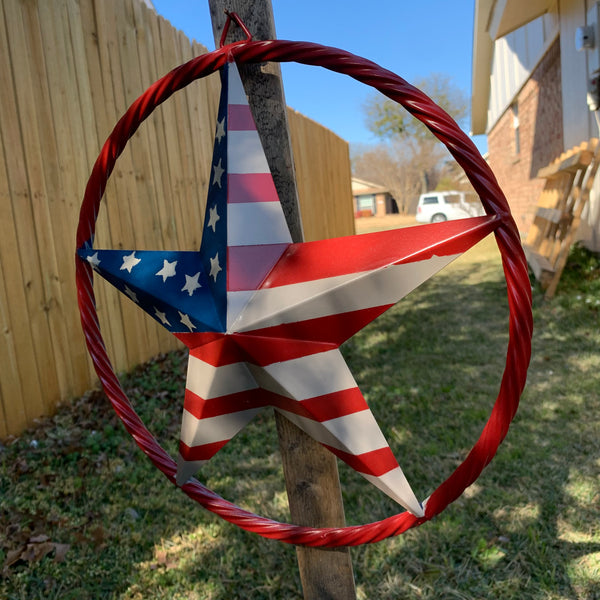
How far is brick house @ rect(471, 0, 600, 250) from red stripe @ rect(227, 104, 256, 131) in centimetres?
638

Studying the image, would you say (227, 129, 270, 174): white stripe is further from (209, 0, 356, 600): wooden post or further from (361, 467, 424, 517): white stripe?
(361, 467, 424, 517): white stripe

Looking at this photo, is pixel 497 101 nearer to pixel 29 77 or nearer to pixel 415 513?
pixel 29 77

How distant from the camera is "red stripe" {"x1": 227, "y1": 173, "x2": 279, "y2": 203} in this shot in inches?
42.5

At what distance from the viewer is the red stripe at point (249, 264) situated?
1.03m

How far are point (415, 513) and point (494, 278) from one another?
25.0ft

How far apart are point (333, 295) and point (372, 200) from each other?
4824 centimetres

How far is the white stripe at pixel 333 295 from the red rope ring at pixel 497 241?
0.46ft

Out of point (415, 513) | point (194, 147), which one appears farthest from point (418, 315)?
point (415, 513)

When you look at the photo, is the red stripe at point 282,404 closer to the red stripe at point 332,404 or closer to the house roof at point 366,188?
the red stripe at point 332,404

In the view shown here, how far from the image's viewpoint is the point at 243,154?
3.58 feet

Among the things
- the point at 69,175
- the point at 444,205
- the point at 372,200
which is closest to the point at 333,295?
the point at 69,175

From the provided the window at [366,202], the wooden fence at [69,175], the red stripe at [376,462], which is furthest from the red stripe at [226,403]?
the window at [366,202]

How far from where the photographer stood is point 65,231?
11.1ft

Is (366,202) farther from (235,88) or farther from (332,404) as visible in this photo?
(332,404)
